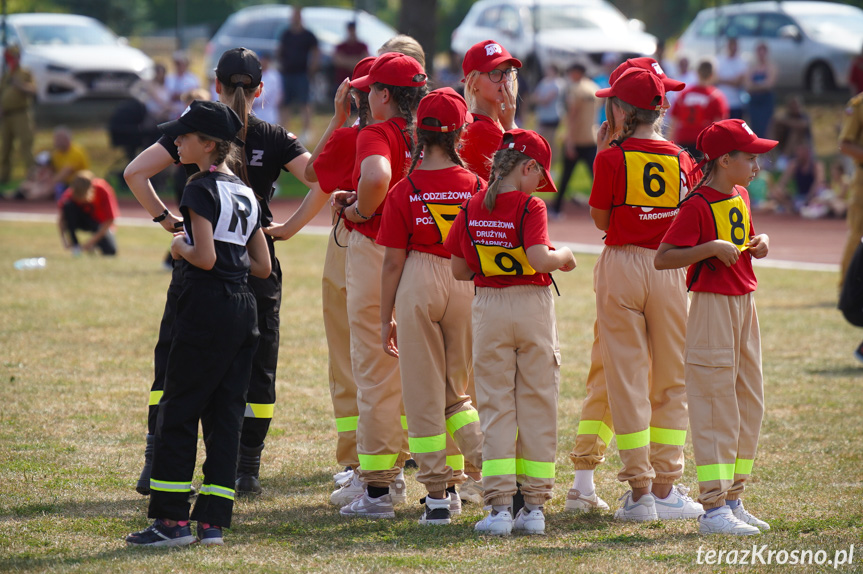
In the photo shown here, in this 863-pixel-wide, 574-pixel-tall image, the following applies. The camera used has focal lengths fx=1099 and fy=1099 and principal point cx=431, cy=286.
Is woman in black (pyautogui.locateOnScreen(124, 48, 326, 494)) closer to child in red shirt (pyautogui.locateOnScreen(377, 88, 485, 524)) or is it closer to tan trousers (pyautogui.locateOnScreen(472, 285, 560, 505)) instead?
child in red shirt (pyautogui.locateOnScreen(377, 88, 485, 524))

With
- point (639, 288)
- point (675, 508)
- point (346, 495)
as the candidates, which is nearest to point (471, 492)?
point (346, 495)

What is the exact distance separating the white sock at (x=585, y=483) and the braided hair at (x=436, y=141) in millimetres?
1742

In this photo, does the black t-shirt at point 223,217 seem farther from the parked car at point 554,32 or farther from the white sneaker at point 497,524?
the parked car at point 554,32

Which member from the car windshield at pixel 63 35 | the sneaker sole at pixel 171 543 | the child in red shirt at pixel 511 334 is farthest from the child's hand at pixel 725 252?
the car windshield at pixel 63 35

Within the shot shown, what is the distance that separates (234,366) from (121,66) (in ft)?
72.9

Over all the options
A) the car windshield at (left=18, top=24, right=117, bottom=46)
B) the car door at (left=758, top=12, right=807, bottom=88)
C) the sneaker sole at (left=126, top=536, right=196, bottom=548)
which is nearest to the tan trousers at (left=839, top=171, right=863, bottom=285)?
the sneaker sole at (left=126, top=536, right=196, bottom=548)

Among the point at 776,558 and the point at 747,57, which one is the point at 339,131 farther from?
the point at 747,57

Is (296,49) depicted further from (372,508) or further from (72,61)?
(372,508)

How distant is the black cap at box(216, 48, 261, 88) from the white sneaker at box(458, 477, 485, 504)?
7.81 ft

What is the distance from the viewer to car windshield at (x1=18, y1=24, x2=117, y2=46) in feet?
83.9

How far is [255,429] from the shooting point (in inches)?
235

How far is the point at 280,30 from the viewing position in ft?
87.9

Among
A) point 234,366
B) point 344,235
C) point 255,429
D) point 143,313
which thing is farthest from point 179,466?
point 143,313

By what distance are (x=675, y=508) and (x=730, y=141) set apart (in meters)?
1.83
